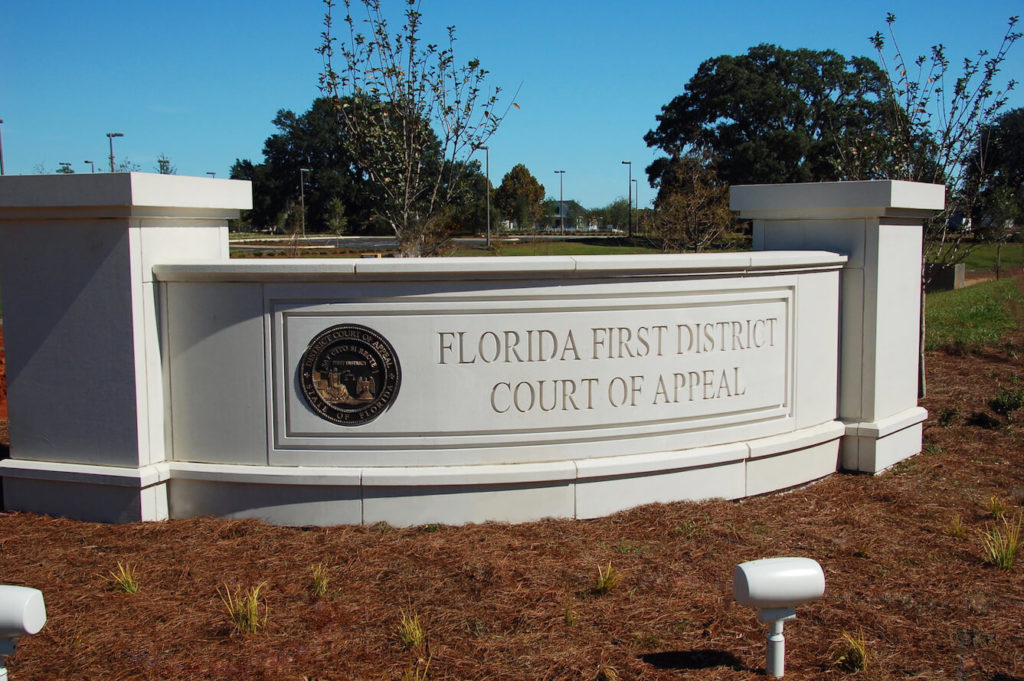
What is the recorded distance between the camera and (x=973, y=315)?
55.7 feet

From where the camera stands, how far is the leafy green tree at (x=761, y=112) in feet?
175

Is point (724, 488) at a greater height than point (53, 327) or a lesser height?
lesser

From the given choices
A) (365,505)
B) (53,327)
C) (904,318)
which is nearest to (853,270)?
(904,318)

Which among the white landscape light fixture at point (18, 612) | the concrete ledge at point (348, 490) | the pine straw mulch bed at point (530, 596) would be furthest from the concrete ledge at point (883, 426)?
the white landscape light fixture at point (18, 612)

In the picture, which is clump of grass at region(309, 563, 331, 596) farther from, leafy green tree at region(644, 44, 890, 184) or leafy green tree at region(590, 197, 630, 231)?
leafy green tree at region(590, 197, 630, 231)

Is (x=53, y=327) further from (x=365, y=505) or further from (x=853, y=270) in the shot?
(x=853, y=270)

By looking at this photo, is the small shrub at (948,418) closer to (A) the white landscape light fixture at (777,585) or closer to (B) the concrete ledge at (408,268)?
(B) the concrete ledge at (408,268)

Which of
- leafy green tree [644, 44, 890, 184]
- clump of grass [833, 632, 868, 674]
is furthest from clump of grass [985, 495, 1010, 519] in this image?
leafy green tree [644, 44, 890, 184]

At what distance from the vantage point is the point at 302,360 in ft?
18.0

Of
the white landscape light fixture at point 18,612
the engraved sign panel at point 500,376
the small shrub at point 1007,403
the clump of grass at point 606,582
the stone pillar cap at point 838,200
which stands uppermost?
the stone pillar cap at point 838,200

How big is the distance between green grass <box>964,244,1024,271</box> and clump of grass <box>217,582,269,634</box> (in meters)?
33.7

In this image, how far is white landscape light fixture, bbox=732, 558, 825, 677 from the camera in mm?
3555

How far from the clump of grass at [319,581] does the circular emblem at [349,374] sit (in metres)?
1.04

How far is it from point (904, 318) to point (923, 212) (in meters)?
0.89
